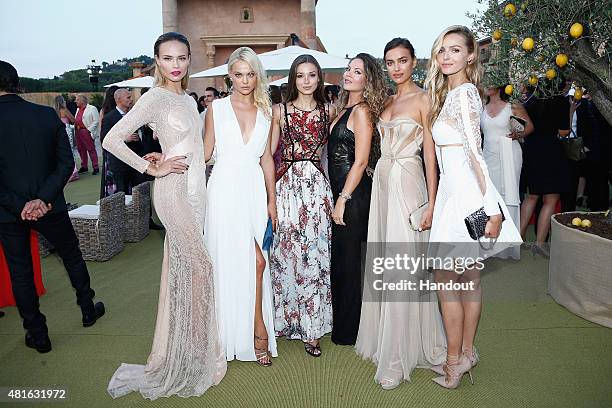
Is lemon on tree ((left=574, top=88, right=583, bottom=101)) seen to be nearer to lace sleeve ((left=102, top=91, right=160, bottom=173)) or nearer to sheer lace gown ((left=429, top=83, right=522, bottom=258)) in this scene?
sheer lace gown ((left=429, top=83, right=522, bottom=258))

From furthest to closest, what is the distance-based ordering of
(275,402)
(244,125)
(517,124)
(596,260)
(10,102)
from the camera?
(517,124)
(596,260)
(10,102)
(244,125)
(275,402)

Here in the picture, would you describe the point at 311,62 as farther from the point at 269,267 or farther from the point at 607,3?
the point at 607,3

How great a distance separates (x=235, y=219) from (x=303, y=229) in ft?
1.89

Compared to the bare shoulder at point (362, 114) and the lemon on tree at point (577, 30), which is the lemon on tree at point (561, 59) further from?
the bare shoulder at point (362, 114)

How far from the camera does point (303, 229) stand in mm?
3748

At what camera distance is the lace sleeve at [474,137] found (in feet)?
9.23

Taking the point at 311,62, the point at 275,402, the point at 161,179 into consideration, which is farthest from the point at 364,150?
the point at 275,402

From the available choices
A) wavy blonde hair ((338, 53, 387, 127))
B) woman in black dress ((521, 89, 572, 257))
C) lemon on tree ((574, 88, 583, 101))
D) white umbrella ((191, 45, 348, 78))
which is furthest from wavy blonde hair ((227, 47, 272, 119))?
white umbrella ((191, 45, 348, 78))

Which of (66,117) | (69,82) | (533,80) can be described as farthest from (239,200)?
(69,82)

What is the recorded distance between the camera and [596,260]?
3957 mm

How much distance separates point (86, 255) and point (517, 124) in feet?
16.4

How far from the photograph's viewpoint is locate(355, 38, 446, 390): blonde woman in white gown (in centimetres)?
326

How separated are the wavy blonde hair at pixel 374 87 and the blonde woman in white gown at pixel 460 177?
1.29ft

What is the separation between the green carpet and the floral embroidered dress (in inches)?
11.1
